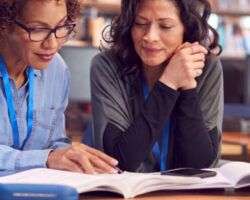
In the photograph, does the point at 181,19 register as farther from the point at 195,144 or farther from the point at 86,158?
the point at 86,158

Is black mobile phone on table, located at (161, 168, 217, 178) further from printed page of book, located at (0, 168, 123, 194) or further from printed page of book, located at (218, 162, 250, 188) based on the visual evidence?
printed page of book, located at (0, 168, 123, 194)

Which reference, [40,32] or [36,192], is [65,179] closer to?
[36,192]

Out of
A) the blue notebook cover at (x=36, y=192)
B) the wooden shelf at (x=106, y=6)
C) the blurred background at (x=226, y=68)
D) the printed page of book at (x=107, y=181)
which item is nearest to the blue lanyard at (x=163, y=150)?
the printed page of book at (x=107, y=181)

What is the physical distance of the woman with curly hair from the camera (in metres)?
1.89

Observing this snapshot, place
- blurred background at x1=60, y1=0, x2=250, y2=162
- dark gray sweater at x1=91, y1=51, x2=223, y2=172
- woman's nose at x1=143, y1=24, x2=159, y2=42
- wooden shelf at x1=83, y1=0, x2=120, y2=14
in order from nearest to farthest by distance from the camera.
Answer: dark gray sweater at x1=91, y1=51, x2=223, y2=172 → woman's nose at x1=143, y1=24, x2=159, y2=42 → blurred background at x1=60, y1=0, x2=250, y2=162 → wooden shelf at x1=83, y1=0, x2=120, y2=14

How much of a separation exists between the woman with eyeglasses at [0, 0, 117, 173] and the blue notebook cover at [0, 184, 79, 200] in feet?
1.11

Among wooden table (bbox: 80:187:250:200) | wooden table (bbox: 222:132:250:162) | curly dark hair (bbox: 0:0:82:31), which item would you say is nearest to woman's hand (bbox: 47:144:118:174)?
wooden table (bbox: 80:187:250:200)

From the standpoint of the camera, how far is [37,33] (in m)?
1.65

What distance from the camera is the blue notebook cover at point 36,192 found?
44.4 inches

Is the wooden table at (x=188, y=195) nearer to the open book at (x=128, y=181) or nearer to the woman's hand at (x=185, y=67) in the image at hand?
the open book at (x=128, y=181)

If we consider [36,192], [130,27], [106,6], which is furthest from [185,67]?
[106,6]

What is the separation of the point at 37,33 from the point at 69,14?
21 centimetres

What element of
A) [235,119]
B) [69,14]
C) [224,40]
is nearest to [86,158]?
[69,14]

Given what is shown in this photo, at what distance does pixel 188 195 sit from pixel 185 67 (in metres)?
0.67
